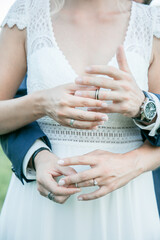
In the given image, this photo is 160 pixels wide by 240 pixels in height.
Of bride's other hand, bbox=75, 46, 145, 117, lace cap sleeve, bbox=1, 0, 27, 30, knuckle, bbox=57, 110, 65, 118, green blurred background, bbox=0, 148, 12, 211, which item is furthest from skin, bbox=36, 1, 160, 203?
green blurred background, bbox=0, 148, 12, 211

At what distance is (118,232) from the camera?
57.1 inches

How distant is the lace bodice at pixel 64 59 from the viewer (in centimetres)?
151

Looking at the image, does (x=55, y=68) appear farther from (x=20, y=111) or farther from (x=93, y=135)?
(x=93, y=135)

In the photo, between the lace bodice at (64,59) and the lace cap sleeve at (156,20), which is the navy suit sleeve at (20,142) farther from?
the lace cap sleeve at (156,20)

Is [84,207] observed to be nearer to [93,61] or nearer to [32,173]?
[32,173]

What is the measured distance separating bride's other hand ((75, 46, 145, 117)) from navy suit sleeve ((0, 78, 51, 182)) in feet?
1.10

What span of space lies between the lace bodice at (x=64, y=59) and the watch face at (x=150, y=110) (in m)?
0.20

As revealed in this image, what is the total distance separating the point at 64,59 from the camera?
1.50m

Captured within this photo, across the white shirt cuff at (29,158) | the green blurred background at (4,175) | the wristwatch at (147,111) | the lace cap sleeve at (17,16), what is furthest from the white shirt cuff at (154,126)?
the green blurred background at (4,175)

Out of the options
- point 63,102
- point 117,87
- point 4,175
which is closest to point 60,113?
point 63,102

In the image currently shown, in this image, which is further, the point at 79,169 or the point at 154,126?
the point at 79,169

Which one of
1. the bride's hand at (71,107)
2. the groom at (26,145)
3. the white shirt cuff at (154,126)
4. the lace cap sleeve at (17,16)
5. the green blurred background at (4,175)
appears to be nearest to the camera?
the bride's hand at (71,107)

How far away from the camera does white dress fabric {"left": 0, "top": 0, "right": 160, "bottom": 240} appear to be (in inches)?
57.6

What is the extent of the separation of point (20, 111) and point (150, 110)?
57 centimetres
